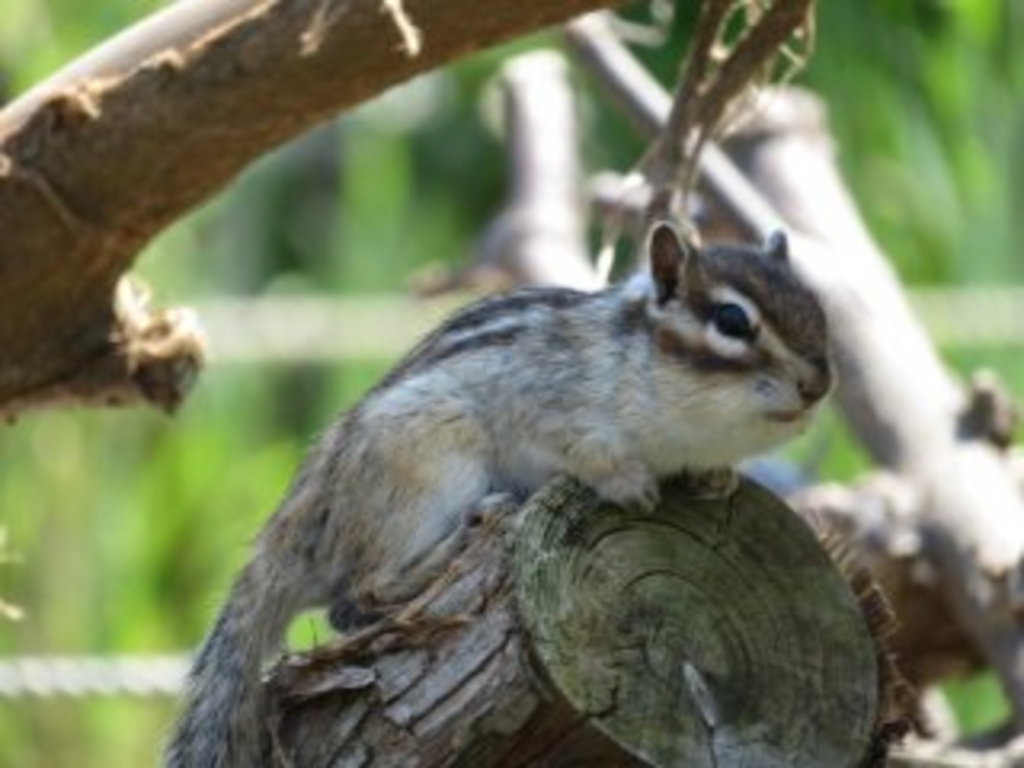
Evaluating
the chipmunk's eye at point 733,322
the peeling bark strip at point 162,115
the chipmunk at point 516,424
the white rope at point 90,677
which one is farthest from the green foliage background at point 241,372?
the chipmunk's eye at point 733,322

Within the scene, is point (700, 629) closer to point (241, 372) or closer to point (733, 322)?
point (733, 322)

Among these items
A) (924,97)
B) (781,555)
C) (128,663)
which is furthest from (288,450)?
(781,555)

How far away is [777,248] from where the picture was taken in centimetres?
360

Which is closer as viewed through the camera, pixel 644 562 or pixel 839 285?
pixel 644 562

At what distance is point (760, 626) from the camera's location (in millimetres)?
3223

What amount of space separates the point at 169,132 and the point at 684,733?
3.32 ft

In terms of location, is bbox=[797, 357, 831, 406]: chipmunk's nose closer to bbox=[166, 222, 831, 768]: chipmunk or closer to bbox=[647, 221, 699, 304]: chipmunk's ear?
bbox=[166, 222, 831, 768]: chipmunk

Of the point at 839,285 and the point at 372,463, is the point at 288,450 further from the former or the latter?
the point at 372,463

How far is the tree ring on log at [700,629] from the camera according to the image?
3061mm

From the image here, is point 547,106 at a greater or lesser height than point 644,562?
lesser

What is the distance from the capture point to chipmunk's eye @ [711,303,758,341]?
341 centimetres

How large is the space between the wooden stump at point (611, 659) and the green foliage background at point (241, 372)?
8.72ft

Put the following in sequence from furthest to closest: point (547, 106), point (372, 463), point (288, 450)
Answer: point (288, 450)
point (547, 106)
point (372, 463)

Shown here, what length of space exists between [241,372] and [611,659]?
16.7 feet
